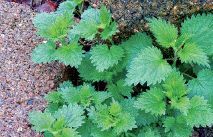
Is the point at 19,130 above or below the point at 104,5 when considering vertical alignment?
below

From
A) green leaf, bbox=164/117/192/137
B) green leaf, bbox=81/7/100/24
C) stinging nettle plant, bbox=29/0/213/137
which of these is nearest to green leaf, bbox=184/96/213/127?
stinging nettle plant, bbox=29/0/213/137

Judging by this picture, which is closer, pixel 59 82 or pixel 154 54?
pixel 154 54

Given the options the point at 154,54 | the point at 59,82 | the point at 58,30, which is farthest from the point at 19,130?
the point at 154,54

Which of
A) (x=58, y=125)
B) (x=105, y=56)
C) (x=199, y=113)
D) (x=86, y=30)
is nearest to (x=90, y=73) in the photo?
(x=105, y=56)

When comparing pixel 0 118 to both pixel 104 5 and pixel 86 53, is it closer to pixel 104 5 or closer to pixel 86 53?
pixel 86 53

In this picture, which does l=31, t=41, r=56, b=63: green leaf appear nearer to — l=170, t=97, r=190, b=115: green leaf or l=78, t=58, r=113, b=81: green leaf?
l=78, t=58, r=113, b=81: green leaf
